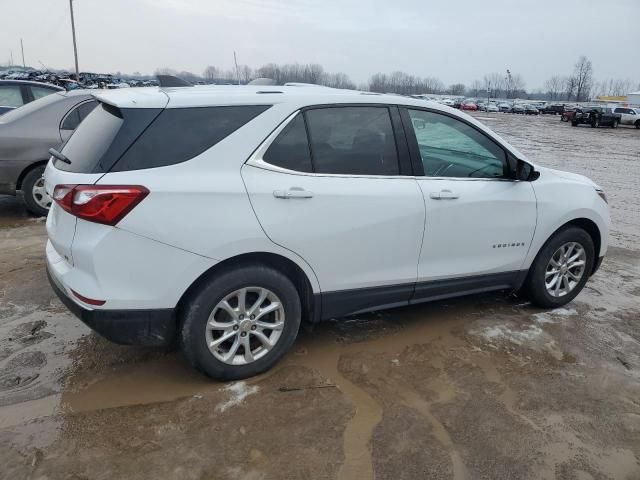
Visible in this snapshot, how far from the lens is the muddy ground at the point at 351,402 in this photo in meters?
2.64

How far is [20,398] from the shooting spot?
3.07m

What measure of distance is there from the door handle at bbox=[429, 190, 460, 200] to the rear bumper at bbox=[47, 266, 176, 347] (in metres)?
1.95

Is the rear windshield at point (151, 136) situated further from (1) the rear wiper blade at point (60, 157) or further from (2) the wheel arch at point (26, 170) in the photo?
(2) the wheel arch at point (26, 170)

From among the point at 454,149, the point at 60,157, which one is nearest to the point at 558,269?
the point at 454,149

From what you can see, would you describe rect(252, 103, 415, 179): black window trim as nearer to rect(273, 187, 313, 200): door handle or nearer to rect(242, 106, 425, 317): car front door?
rect(242, 106, 425, 317): car front door

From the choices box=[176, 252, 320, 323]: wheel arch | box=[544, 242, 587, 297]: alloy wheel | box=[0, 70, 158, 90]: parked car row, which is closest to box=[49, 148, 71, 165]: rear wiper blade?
box=[176, 252, 320, 323]: wheel arch

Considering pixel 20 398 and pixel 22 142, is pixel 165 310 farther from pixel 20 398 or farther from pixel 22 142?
pixel 22 142

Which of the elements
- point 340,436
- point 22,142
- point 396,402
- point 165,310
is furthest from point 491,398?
point 22,142

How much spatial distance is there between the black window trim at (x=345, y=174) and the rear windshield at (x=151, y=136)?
0.18 m

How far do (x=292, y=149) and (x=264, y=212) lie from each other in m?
0.48

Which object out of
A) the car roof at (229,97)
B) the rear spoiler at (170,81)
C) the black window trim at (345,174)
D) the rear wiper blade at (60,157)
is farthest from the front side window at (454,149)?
the rear wiper blade at (60,157)

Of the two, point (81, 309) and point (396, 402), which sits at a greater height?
point (81, 309)

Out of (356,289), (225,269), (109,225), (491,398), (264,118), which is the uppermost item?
(264,118)

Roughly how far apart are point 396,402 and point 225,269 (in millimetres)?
1329
